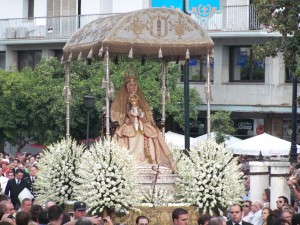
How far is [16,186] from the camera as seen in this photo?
2688 cm

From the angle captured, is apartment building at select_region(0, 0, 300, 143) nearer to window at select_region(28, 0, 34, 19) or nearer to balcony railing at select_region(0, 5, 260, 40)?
balcony railing at select_region(0, 5, 260, 40)

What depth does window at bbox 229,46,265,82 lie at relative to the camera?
4634 cm

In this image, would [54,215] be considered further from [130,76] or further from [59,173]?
[130,76]

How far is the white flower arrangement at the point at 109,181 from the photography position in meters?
21.0

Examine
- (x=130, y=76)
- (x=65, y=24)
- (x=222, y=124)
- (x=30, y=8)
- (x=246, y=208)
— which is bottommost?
(x=246, y=208)

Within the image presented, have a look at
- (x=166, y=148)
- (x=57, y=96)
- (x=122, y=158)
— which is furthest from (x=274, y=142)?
(x=122, y=158)

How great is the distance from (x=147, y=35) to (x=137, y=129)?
1.68m

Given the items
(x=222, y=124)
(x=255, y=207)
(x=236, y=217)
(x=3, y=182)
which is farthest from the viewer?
(x=222, y=124)

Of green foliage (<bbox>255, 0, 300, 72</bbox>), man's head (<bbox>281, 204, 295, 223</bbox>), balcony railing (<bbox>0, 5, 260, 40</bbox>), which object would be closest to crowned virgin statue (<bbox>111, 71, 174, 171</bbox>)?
man's head (<bbox>281, 204, 295, 223</bbox>)

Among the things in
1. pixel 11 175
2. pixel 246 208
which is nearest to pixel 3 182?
pixel 11 175

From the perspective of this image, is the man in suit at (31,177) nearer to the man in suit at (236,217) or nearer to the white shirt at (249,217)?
the white shirt at (249,217)

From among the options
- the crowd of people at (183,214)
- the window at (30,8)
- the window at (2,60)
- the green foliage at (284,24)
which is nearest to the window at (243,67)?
the window at (30,8)

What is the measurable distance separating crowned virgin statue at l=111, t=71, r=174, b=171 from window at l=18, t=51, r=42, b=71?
28.4 metres

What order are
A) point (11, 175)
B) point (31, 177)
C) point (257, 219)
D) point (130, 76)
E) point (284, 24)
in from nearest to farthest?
point (257, 219)
point (130, 76)
point (284, 24)
point (11, 175)
point (31, 177)
